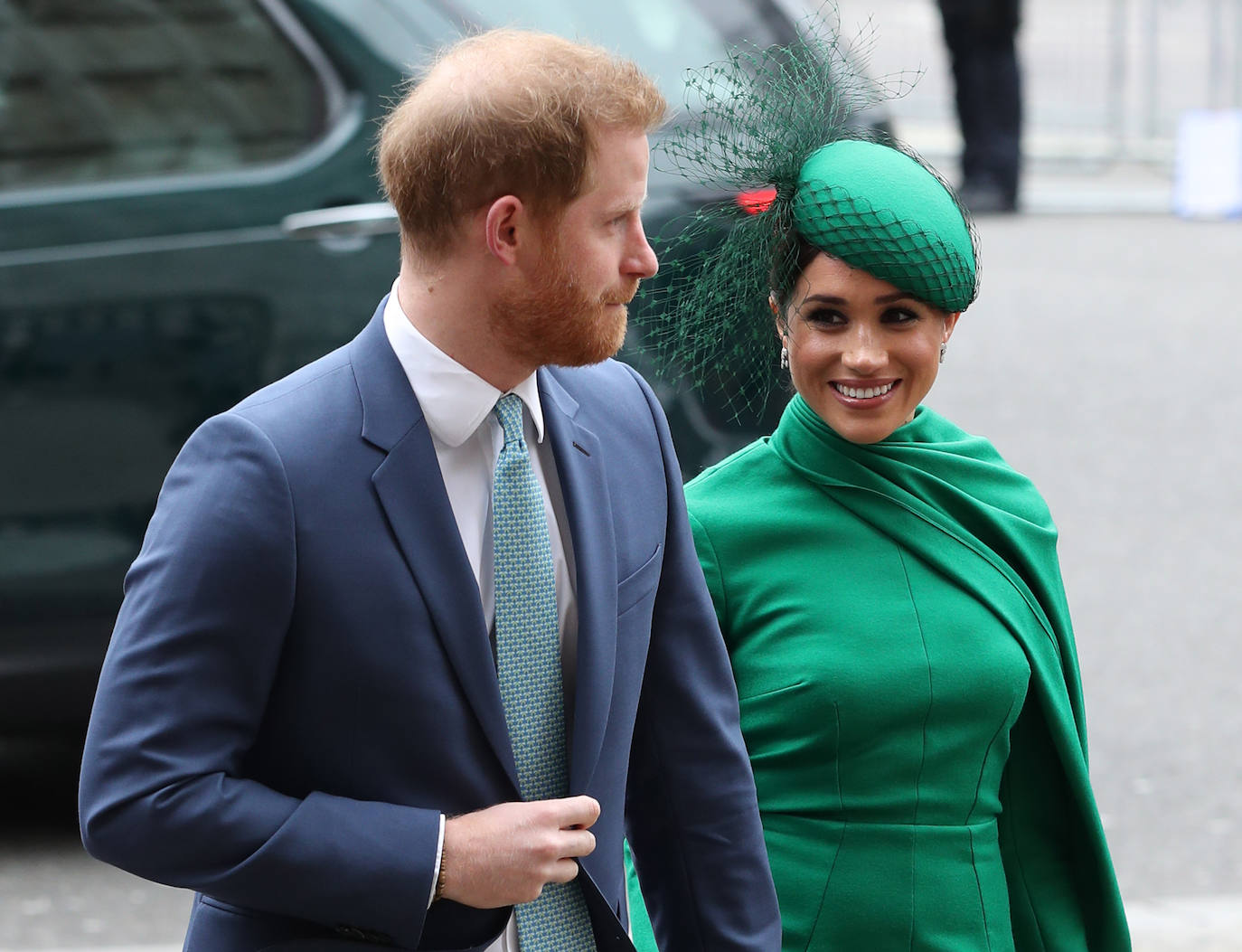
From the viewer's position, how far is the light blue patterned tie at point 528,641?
196 centimetres

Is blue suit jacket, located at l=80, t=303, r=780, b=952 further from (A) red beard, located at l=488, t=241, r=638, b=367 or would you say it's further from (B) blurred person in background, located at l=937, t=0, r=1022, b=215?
(B) blurred person in background, located at l=937, t=0, r=1022, b=215

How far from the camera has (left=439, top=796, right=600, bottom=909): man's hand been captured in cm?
188

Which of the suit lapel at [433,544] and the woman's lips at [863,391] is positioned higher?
the suit lapel at [433,544]

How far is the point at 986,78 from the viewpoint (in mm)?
12508

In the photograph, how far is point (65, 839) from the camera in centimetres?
459

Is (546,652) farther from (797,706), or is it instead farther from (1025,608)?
(1025,608)

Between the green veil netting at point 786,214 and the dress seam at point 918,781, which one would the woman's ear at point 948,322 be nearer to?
the green veil netting at point 786,214

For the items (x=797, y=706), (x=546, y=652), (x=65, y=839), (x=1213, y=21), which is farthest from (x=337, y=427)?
(x=1213, y=21)

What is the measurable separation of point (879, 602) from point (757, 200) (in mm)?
520

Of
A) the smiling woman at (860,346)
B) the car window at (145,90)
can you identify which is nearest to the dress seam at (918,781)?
the smiling woman at (860,346)

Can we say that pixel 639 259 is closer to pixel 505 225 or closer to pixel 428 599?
pixel 505 225

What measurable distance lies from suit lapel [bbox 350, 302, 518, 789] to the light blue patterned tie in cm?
5

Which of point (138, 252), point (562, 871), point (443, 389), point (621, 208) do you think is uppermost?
point (621, 208)

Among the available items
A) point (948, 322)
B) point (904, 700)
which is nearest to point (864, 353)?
point (948, 322)
